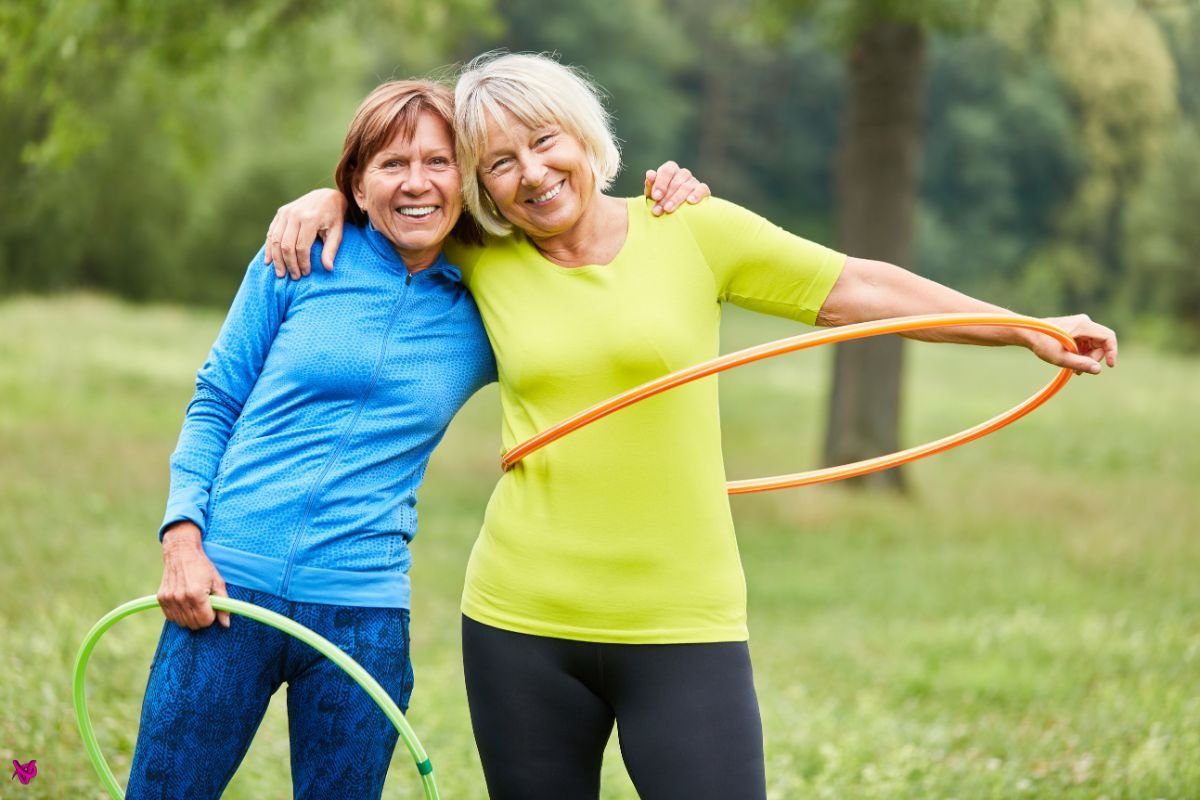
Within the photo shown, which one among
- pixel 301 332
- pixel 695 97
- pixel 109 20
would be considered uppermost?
pixel 695 97

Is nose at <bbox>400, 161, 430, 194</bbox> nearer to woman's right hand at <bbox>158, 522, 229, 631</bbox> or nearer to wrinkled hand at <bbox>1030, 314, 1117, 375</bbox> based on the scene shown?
woman's right hand at <bbox>158, 522, 229, 631</bbox>

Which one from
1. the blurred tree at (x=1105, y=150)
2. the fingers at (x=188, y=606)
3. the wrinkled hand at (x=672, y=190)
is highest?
the blurred tree at (x=1105, y=150)

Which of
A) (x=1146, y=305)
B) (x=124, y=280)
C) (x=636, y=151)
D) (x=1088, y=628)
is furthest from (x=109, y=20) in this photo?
(x=636, y=151)

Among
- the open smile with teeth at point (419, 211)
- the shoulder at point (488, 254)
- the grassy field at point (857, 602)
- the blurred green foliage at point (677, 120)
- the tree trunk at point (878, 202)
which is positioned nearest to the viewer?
the open smile with teeth at point (419, 211)

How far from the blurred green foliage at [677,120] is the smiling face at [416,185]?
633 millimetres

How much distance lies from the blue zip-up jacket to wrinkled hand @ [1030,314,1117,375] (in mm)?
1335

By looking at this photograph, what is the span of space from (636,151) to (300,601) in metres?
51.0

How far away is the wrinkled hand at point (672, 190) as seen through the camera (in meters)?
3.07

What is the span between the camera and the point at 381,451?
2.97 m

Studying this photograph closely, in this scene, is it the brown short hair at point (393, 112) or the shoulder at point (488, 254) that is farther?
the shoulder at point (488, 254)

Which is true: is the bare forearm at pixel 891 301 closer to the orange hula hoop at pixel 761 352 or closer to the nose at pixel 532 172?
the orange hula hoop at pixel 761 352

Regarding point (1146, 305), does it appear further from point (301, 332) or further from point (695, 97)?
point (301, 332)

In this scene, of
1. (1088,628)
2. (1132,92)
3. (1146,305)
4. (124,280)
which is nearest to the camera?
(1088,628)

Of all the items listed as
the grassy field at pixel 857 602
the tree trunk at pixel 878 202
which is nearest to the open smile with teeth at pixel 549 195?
the grassy field at pixel 857 602
